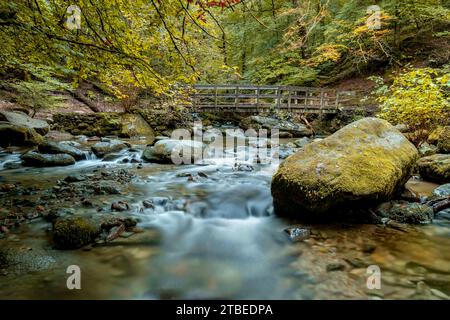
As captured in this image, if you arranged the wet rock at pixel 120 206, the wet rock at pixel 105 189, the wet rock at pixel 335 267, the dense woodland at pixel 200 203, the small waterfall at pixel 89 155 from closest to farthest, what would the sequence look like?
the dense woodland at pixel 200 203
the wet rock at pixel 335 267
the wet rock at pixel 120 206
the wet rock at pixel 105 189
the small waterfall at pixel 89 155

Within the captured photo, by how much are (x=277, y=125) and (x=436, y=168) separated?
9.55m

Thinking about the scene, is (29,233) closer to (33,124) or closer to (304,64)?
(33,124)

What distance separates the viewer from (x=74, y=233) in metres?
3.17

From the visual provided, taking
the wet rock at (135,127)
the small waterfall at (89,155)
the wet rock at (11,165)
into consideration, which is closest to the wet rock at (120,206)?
the wet rock at (11,165)

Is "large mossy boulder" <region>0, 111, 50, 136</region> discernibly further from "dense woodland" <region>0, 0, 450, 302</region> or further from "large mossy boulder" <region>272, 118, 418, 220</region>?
"large mossy boulder" <region>272, 118, 418, 220</region>

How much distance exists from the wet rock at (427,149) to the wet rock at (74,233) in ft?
23.3

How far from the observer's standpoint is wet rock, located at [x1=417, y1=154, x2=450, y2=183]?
544 centimetres

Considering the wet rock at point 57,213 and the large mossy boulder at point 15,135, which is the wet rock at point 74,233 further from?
the large mossy boulder at point 15,135

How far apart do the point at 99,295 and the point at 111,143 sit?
23.6 ft

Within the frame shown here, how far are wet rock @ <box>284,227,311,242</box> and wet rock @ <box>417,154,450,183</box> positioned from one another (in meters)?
3.64

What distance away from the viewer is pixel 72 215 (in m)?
3.83

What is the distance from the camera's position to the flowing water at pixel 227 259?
101 inches

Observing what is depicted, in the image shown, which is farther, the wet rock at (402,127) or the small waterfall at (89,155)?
the small waterfall at (89,155)

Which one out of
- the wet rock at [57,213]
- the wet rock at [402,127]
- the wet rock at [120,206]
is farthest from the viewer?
the wet rock at [402,127]
